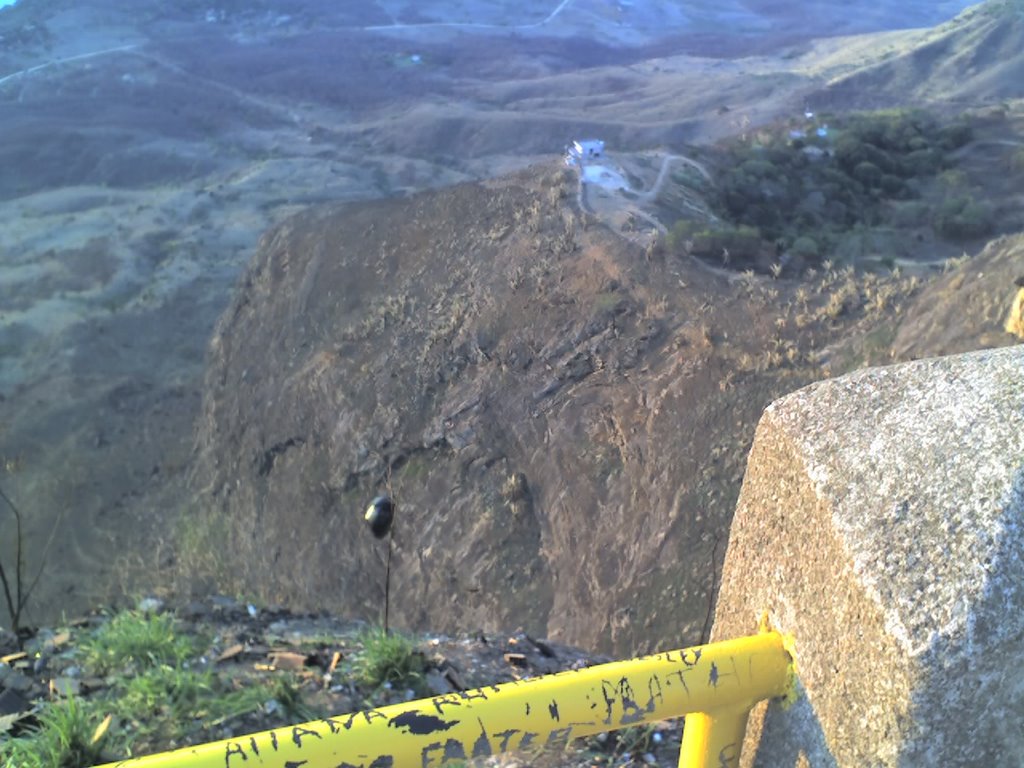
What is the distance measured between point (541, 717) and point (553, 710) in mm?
32

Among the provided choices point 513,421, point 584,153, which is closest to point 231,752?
point 513,421

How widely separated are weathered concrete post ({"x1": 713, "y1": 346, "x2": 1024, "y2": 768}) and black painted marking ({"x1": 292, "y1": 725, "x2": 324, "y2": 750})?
1166 millimetres

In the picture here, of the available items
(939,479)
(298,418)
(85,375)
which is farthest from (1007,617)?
(85,375)

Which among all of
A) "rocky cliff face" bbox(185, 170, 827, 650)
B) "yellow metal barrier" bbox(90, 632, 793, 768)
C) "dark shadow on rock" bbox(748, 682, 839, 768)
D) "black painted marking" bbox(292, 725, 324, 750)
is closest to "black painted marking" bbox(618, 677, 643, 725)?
"yellow metal barrier" bbox(90, 632, 793, 768)

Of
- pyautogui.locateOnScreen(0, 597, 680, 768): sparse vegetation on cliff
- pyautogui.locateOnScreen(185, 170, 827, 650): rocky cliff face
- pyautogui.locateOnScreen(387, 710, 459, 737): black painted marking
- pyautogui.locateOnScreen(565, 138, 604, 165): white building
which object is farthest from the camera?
pyautogui.locateOnScreen(565, 138, 604, 165): white building

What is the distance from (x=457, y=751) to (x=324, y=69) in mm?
62465

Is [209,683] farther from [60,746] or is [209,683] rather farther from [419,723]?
[419,723]

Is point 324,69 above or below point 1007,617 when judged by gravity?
below

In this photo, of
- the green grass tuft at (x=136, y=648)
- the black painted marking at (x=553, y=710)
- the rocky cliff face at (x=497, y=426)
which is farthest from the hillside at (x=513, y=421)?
the black painted marking at (x=553, y=710)

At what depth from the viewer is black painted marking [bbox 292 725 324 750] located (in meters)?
1.91

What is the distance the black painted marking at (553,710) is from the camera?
207 cm

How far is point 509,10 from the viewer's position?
7938 cm

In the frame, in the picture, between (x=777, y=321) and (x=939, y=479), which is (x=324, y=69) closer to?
(x=777, y=321)

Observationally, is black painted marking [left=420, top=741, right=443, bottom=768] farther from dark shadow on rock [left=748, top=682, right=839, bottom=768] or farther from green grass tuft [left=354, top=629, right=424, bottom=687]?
green grass tuft [left=354, top=629, right=424, bottom=687]
